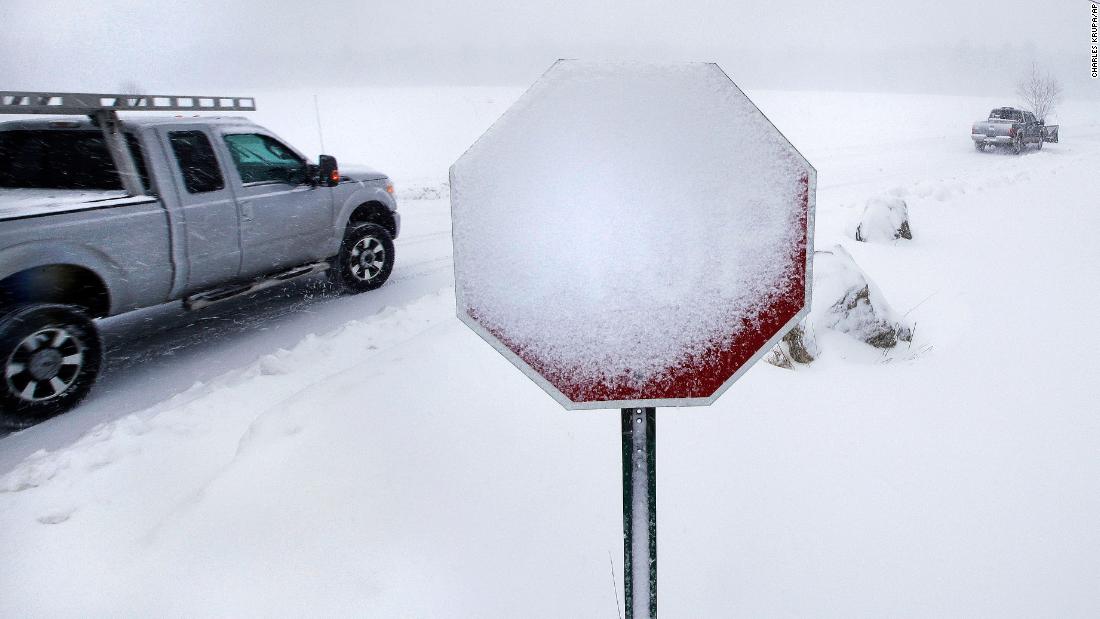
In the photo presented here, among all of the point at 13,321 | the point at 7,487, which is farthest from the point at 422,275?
the point at 7,487

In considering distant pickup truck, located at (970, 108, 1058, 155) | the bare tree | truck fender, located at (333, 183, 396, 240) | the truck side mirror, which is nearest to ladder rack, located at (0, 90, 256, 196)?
the truck side mirror

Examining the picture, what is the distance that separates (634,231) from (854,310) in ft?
11.2

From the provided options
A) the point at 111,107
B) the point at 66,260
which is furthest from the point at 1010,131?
the point at 66,260

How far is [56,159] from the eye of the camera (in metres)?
4.49

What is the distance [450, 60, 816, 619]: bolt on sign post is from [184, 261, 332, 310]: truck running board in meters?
4.56

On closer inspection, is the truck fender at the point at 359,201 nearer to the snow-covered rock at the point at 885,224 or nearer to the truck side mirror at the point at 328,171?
the truck side mirror at the point at 328,171

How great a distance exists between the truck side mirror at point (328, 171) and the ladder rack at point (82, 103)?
39.7 inches

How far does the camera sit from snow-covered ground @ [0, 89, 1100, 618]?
2.05 metres

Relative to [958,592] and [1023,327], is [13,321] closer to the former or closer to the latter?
[958,592]

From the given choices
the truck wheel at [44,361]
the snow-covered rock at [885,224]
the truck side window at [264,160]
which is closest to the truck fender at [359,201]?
the truck side window at [264,160]

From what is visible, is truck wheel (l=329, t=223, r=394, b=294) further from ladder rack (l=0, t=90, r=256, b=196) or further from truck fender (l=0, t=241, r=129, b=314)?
truck fender (l=0, t=241, r=129, b=314)

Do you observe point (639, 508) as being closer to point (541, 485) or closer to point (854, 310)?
point (541, 485)

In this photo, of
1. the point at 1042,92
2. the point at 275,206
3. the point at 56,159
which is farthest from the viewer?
the point at 1042,92

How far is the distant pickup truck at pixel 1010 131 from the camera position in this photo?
67.2ft
